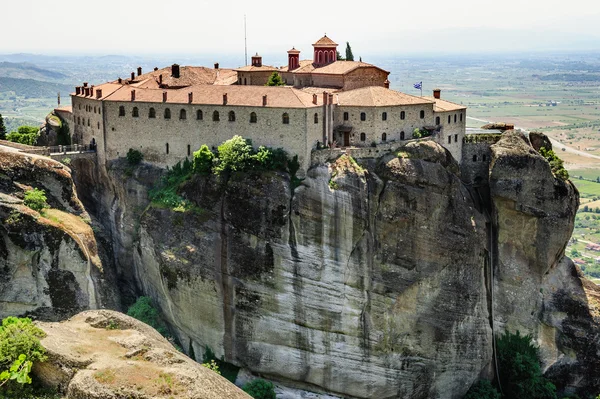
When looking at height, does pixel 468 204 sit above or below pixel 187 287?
above

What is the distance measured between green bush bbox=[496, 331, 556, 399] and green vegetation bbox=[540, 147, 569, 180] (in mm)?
12998

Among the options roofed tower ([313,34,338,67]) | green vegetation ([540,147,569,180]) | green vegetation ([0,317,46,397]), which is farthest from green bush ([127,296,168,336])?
green vegetation ([540,147,569,180])

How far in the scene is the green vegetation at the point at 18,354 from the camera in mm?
30922

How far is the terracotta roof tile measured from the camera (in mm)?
60594

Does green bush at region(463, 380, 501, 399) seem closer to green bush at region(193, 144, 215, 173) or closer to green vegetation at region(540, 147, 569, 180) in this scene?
green vegetation at region(540, 147, 569, 180)

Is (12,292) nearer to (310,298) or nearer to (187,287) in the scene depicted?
(187,287)

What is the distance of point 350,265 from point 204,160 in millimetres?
13309

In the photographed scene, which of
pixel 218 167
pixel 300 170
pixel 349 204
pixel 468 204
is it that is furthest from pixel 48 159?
pixel 468 204

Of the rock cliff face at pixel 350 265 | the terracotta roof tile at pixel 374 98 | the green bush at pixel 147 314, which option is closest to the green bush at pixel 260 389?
the rock cliff face at pixel 350 265

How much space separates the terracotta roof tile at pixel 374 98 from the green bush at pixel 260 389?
70.6 feet

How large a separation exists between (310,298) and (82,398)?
29.5 meters

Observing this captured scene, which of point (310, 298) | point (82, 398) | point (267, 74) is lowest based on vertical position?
point (310, 298)

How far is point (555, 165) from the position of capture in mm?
64125

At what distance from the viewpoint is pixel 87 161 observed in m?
66.3
